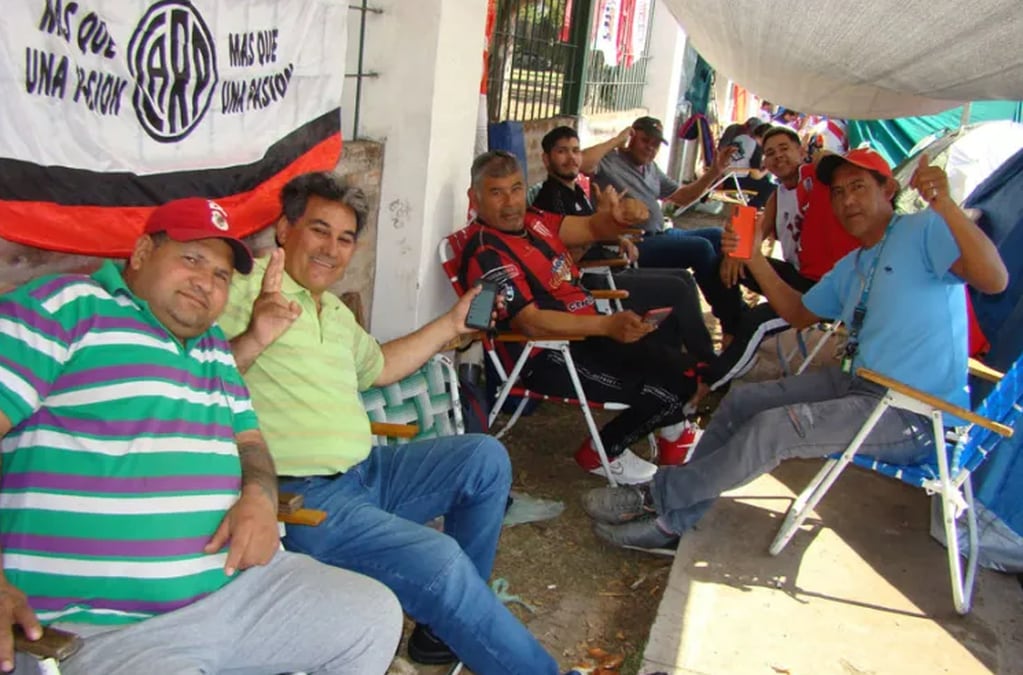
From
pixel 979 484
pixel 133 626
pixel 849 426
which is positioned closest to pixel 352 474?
pixel 133 626

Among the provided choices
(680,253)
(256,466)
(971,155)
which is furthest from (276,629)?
(971,155)

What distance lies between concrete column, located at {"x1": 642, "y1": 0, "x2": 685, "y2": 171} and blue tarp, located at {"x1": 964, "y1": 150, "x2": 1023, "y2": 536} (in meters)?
6.35

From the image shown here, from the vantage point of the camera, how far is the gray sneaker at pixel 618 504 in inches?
135

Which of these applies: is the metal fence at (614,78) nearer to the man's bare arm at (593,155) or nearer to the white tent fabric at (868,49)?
the man's bare arm at (593,155)

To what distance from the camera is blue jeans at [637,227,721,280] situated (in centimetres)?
525

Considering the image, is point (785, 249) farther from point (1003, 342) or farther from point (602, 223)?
point (602, 223)

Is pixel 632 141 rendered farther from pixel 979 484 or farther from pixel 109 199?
pixel 109 199

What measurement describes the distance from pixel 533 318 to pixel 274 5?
1.45 metres

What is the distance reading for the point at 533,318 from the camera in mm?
3463

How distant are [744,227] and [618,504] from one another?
47.3 inches

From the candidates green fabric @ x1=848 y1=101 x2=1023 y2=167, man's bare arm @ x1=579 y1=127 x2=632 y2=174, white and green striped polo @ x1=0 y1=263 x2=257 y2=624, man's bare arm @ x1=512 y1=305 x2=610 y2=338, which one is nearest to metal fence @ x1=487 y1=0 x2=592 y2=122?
man's bare arm @ x1=579 y1=127 x2=632 y2=174

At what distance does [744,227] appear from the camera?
350 cm

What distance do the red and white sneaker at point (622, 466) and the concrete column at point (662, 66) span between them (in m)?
7.23

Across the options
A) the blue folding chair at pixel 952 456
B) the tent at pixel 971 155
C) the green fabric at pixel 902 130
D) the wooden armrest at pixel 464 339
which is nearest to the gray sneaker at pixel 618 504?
the blue folding chair at pixel 952 456
